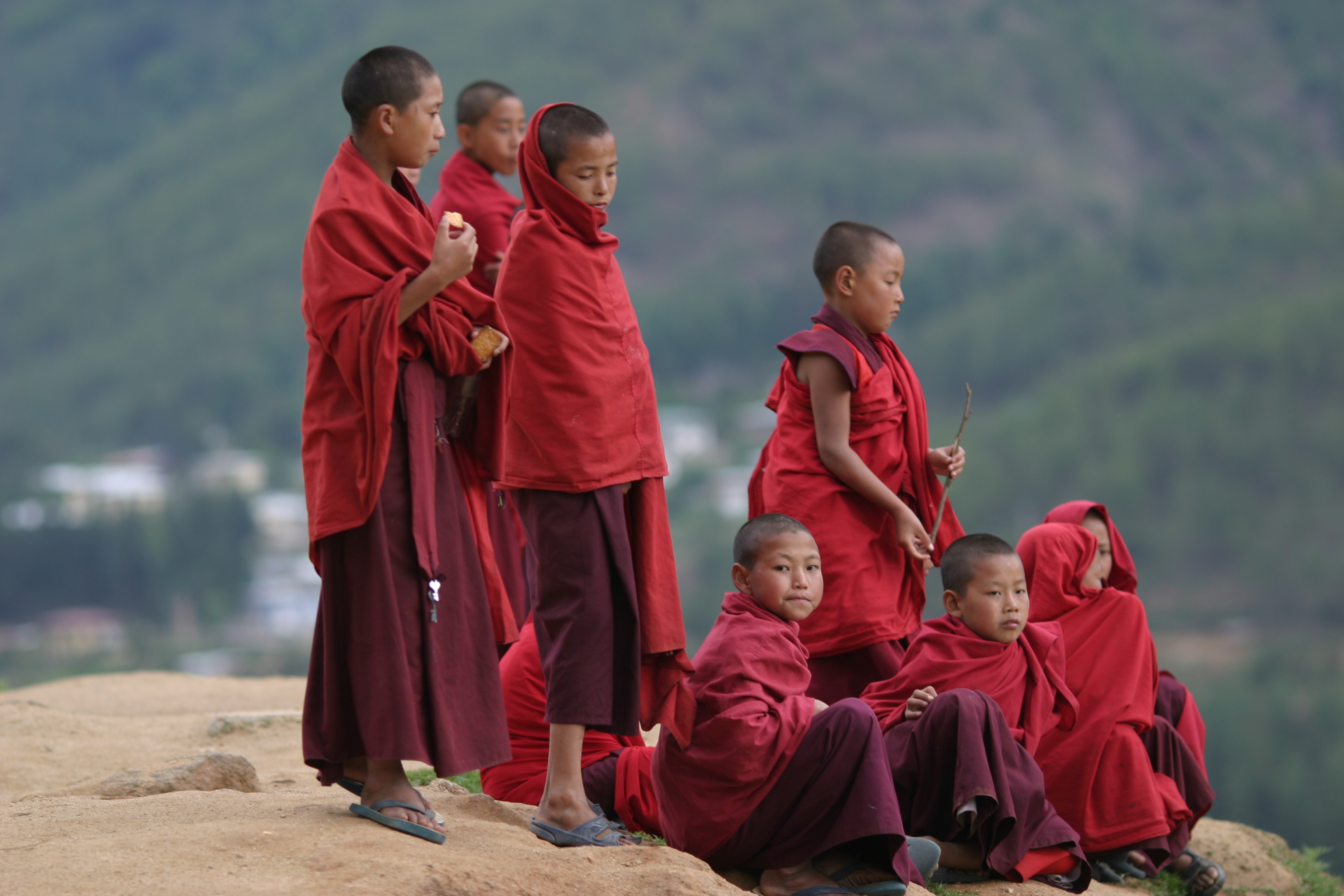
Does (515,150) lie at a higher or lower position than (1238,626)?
higher

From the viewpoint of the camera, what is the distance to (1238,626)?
179 feet

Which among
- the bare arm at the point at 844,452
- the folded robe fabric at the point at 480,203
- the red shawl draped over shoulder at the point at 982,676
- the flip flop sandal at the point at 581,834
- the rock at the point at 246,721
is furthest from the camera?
the rock at the point at 246,721

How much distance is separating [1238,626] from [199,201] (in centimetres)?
6528

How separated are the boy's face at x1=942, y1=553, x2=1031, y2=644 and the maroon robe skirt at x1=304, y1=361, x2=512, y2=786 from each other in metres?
1.44

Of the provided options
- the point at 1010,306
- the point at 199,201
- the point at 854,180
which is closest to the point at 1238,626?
the point at 1010,306

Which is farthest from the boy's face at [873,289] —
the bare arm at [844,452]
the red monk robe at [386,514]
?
the red monk robe at [386,514]

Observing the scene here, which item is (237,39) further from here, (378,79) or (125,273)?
(378,79)

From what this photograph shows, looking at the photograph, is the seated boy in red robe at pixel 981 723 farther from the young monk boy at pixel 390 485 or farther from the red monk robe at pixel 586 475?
the young monk boy at pixel 390 485

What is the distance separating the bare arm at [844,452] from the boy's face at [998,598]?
Result: 1.41 feet

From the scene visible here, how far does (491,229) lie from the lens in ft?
21.8

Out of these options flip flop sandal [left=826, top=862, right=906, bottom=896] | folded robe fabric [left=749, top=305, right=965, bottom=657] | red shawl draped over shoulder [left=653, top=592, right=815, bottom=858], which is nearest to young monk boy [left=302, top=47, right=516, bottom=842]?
red shawl draped over shoulder [left=653, top=592, right=815, bottom=858]

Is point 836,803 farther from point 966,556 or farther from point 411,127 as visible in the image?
point 411,127

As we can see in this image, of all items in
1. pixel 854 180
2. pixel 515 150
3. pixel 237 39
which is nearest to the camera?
pixel 515 150

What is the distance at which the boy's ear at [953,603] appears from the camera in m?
4.79
